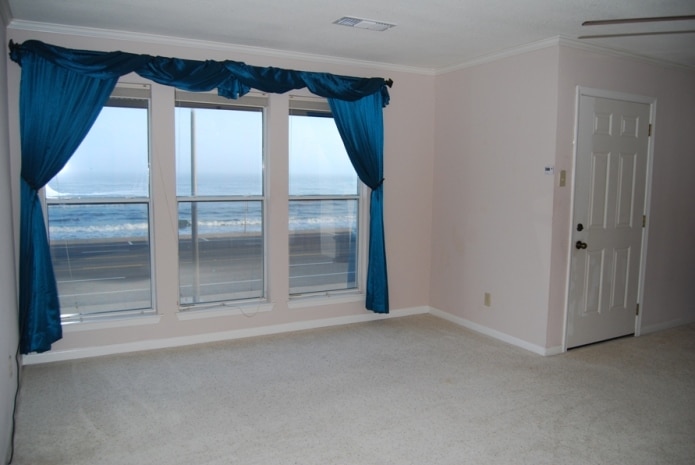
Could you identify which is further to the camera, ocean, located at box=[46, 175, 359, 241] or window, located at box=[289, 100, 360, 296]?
window, located at box=[289, 100, 360, 296]

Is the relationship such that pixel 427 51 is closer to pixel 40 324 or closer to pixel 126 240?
pixel 126 240

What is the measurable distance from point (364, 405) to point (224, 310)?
180 centimetres

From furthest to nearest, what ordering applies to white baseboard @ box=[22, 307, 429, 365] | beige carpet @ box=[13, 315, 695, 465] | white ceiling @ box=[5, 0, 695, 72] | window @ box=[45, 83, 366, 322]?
window @ box=[45, 83, 366, 322], white baseboard @ box=[22, 307, 429, 365], white ceiling @ box=[5, 0, 695, 72], beige carpet @ box=[13, 315, 695, 465]

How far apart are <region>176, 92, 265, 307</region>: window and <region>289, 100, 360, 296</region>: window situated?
0.34 m

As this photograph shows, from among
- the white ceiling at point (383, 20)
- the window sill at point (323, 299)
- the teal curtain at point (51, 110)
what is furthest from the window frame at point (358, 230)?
the teal curtain at point (51, 110)

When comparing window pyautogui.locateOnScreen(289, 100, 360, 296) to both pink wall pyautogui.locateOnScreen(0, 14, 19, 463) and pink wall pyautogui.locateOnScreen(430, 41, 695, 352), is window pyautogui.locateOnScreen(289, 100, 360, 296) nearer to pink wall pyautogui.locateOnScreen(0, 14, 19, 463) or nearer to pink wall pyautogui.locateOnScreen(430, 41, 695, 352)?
pink wall pyautogui.locateOnScreen(430, 41, 695, 352)

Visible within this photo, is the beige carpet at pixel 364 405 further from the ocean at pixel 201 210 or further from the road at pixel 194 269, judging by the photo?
the ocean at pixel 201 210

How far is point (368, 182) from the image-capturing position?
16.8 feet

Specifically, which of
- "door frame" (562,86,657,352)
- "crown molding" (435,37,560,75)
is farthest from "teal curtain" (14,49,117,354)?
"door frame" (562,86,657,352)

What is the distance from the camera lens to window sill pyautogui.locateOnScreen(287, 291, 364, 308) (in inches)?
197

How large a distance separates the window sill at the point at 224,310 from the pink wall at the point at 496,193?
1.90 m

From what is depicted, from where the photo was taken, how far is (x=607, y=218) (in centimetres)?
459

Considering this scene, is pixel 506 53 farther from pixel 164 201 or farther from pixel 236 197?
pixel 164 201

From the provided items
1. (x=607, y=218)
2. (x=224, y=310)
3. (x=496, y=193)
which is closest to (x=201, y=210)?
(x=224, y=310)
